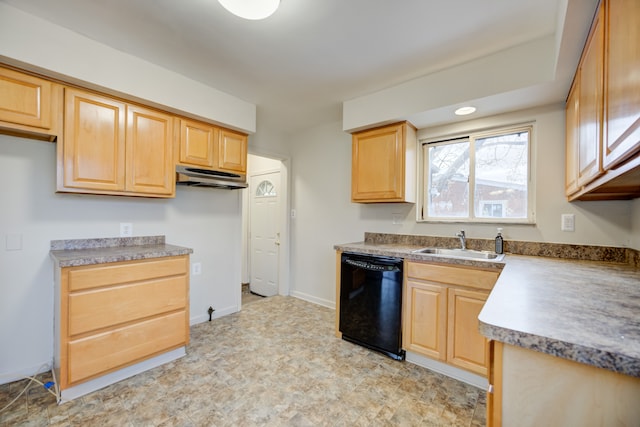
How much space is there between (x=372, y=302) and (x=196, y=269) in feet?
6.56

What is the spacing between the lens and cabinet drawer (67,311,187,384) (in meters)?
1.79

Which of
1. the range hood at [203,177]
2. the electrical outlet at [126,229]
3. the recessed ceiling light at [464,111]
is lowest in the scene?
the electrical outlet at [126,229]

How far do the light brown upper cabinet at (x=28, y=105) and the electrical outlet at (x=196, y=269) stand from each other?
5.51 feet

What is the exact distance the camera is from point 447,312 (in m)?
2.11

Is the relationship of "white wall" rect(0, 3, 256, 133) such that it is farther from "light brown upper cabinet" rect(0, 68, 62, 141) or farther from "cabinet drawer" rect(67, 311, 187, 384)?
"cabinet drawer" rect(67, 311, 187, 384)

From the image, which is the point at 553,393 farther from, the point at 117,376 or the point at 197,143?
the point at 197,143

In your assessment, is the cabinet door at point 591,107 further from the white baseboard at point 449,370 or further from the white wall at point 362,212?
the white baseboard at point 449,370

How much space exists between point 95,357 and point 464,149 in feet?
11.6

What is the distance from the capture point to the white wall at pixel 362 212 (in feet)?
6.72

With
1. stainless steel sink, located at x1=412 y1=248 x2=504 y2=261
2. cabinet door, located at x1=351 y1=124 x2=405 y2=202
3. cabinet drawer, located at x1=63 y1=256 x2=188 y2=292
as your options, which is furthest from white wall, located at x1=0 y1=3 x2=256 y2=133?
stainless steel sink, located at x1=412 y1=248 x2=504 y2=261

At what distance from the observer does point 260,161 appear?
467 cm

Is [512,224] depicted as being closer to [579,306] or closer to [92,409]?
[579,306]

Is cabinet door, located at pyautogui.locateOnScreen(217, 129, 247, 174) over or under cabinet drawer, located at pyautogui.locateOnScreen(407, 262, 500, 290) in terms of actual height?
over

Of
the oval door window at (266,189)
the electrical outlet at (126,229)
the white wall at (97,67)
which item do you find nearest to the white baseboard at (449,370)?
the electrical outlet at (126,229)
